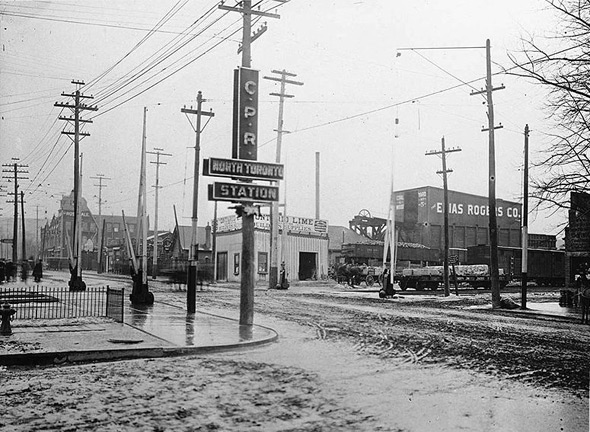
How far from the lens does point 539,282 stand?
5531cm

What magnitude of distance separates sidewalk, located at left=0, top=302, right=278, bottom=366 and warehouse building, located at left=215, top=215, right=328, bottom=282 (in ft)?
133

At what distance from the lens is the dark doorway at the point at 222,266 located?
62.0m

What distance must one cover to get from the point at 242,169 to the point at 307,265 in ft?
155

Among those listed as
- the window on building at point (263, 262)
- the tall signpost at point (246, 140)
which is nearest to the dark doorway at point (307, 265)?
the window on building at point (263, 262)

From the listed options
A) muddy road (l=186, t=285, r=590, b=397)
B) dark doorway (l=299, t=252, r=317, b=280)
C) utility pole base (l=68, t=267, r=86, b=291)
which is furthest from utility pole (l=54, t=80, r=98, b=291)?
dark doorway (l=299, t=252, r=317, b=280)

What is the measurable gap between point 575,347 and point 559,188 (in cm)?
836

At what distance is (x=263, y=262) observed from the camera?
5903cm

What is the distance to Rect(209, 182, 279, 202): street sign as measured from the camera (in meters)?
15.7

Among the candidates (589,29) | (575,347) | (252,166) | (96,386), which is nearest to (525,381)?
(575,347)

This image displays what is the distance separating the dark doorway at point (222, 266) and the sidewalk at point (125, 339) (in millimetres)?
43759

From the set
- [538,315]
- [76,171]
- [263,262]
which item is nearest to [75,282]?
[76,171]

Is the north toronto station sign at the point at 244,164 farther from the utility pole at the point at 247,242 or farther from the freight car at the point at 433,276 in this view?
the freight car at the point at 433,276

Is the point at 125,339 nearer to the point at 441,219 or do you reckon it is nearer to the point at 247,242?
the point at 247,242

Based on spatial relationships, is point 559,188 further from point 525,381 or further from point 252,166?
point 525,381
